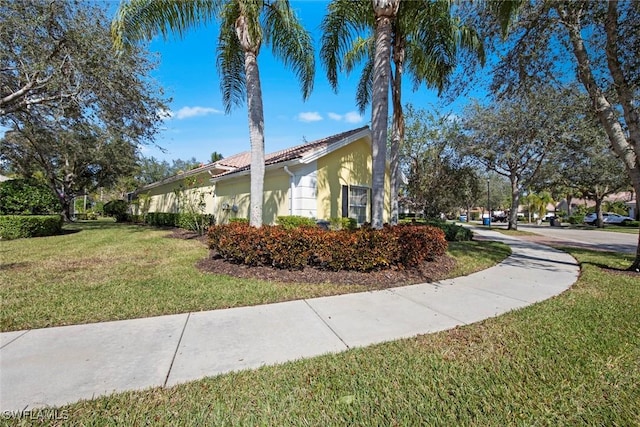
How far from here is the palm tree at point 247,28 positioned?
7738 millimetres

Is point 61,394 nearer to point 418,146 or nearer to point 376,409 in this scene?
A: point 376,409

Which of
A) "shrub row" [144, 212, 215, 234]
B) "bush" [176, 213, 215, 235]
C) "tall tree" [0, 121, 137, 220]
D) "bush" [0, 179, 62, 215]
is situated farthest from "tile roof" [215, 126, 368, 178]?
"bush" [0, 179, 62, 215]

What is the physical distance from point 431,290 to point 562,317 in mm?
2010

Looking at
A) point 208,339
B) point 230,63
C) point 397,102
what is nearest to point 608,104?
A: point 397,102

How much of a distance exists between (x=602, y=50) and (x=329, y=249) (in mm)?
8791

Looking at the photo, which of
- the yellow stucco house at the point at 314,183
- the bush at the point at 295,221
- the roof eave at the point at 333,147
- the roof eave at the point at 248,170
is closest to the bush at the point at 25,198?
the yellow stucco house at the point at 314,183

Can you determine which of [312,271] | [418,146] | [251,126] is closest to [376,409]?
[312,271]

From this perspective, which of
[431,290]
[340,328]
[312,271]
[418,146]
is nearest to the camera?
[340,328]

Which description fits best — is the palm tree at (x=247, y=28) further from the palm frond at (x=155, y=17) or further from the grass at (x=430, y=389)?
the grass at (x=430, y=389)

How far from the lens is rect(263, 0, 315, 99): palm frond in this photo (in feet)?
28.2

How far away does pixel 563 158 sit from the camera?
22656 mm

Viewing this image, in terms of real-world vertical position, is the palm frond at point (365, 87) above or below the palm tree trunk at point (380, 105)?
above

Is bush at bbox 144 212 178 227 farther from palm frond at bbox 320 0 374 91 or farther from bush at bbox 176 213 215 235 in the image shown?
palm frond at bbox 320 0 374 91

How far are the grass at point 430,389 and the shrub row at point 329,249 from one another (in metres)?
2.88
